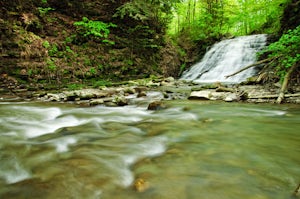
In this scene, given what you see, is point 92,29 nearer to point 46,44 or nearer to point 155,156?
point 46,44

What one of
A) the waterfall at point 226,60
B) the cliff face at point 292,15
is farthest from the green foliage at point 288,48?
the waterfall at point 226,60

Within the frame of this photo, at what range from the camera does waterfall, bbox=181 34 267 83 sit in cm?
1368

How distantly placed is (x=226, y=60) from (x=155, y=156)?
44.0ft

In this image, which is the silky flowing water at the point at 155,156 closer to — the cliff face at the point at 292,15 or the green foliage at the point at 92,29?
the cliff face at the point at 292,15

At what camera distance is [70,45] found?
11570 millimetres

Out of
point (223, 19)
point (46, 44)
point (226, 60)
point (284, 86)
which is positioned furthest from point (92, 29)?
point (223, 19)

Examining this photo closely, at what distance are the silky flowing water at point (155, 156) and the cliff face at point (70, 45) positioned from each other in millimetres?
5402

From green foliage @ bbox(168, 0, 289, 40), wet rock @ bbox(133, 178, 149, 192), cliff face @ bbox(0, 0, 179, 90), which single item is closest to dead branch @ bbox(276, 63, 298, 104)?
wet rock @ bbox(133, 178, 149, 192)

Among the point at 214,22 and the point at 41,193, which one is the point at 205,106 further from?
the point at 214,22

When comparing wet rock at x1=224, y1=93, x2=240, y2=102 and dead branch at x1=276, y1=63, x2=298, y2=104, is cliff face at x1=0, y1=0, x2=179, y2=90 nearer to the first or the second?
wet rock at x1=224, y1=93, x2=240, y2=102

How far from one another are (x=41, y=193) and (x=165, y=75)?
1346cm

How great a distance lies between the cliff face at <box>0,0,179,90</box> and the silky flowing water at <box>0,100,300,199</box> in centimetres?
540

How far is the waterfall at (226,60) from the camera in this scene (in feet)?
44.9

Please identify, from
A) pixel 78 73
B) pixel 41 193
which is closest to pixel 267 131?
pixel 41 193
